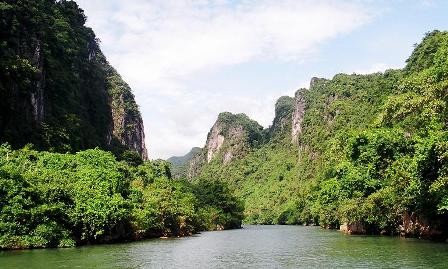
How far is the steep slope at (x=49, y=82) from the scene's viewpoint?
2168 inches

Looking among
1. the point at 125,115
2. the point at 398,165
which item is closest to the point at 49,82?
the point at 398,165

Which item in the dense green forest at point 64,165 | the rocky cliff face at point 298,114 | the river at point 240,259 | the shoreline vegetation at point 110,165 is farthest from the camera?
the rocky cliff face at point 298,114

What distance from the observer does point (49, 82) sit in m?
69.6

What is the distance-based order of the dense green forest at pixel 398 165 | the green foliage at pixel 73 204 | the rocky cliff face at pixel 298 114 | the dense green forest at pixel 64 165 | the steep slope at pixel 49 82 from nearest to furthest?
the dense green forest at pixel 398 165 → the green foliage at pixel 73 204 → the dense green forest at pixel 64 165 → the steep slope at pixel 49 82 → the rocky cliff face at pixel 298 114

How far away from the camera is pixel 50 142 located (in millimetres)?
60750

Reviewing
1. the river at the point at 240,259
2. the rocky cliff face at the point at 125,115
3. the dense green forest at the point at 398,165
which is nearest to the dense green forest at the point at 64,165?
the river at the point at 240,259

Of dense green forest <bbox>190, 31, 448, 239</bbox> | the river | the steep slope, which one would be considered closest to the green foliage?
the river

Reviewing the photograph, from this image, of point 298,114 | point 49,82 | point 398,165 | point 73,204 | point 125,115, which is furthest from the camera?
point 298,114

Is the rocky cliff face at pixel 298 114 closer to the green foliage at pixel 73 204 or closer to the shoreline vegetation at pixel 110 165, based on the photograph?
the shoreline vegetation at pixel 110 165

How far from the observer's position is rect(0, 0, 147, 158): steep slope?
55072 mm

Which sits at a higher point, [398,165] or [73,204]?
[398,165]

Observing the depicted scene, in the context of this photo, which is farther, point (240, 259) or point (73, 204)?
point (73, 204)

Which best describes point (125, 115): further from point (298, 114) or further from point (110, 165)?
point (298, 114)

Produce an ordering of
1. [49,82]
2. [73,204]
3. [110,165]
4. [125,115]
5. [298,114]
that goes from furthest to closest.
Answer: [298,114]
[125,115]
[49,82]
[110,165]
[73,204]
